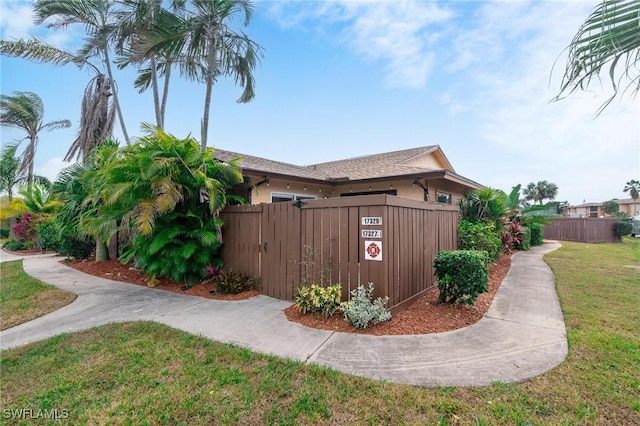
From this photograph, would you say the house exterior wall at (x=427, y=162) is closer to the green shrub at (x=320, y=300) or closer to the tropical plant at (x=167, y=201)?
the tropical plant at (x=167, y=201)

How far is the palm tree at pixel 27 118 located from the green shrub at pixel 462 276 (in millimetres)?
22924

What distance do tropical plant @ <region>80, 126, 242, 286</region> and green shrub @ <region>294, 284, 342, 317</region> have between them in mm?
2429

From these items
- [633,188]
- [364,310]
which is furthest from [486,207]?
[633,188]

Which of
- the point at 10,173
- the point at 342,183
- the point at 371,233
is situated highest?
the point at 10,173

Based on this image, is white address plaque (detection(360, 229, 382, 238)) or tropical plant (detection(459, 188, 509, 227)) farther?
tropical plant (detection(459, 188, 509, 227))

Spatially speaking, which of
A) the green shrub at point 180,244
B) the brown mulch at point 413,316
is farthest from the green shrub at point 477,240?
the green shrub at point 180,244

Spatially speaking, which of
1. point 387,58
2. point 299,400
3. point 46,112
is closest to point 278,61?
point 387,58

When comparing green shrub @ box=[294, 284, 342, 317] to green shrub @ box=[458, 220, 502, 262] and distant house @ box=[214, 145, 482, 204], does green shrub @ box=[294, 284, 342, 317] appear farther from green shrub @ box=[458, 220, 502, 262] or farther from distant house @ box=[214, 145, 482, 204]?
green shrub @ box=[458, 220, 502, 262]

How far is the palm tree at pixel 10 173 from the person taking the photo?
19.4m

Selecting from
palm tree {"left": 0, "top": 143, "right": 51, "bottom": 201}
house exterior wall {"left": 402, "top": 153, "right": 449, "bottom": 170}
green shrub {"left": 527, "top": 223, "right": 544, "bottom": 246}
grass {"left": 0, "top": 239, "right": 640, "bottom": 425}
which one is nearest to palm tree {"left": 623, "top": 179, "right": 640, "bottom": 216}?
green shrub {"left": 527, "top": 223, "right": 544, "bottom": 246}

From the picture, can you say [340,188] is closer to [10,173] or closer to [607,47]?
[607,47]

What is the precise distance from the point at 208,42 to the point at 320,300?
771 centimetres

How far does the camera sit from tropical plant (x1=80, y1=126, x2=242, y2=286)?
18.8ft

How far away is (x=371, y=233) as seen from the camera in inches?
179
